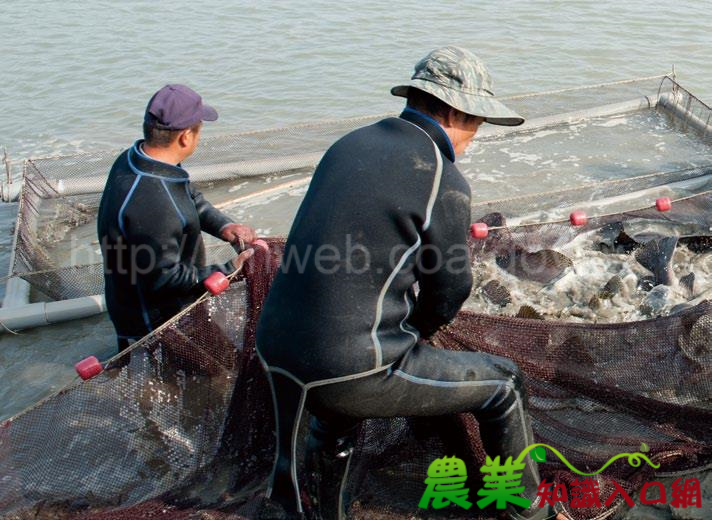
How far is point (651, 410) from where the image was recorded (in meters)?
3.46

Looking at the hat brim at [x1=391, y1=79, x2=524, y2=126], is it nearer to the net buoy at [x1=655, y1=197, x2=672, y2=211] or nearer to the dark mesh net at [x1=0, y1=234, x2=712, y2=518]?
the dark mesh net at [x1=0, y1=234, x2=712, y2=518]

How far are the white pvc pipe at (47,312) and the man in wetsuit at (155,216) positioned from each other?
1.93m

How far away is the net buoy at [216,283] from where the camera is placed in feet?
11.3

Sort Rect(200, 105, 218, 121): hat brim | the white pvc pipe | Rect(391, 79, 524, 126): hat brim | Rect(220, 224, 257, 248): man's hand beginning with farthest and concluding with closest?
the white pvc pipe
Rect(220, 224, 257, 248): man's hand
Rect(200, 105, 218, 121): hat brim
Rect(391, 79, 524, 126): hat brim

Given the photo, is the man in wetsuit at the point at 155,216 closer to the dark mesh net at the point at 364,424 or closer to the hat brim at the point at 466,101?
the dark mesh net at the point at 364,424

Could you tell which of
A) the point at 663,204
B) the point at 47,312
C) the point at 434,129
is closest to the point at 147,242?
the point at 434,129

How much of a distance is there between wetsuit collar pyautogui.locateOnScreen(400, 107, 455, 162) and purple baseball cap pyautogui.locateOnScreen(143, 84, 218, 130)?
1389 millimetres

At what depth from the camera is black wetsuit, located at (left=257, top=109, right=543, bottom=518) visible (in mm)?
2379

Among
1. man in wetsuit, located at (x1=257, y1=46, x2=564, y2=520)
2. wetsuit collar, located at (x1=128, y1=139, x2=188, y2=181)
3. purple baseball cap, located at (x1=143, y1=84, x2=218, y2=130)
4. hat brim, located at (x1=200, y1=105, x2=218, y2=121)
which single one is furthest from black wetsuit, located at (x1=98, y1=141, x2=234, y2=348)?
man in wetsuit, located at (x1=257, y1=46, x2=564, y2=520)

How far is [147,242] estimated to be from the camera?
341 centimetres

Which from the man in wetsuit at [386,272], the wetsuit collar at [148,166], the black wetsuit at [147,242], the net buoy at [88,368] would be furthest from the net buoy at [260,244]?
the man in wetsuit at [386,272]

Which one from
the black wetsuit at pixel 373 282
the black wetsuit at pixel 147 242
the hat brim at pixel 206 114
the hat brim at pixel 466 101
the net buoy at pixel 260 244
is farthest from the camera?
the net buoy at pixel 260 244

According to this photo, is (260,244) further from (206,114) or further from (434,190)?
(434,190)

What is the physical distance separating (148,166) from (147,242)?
0.39m
